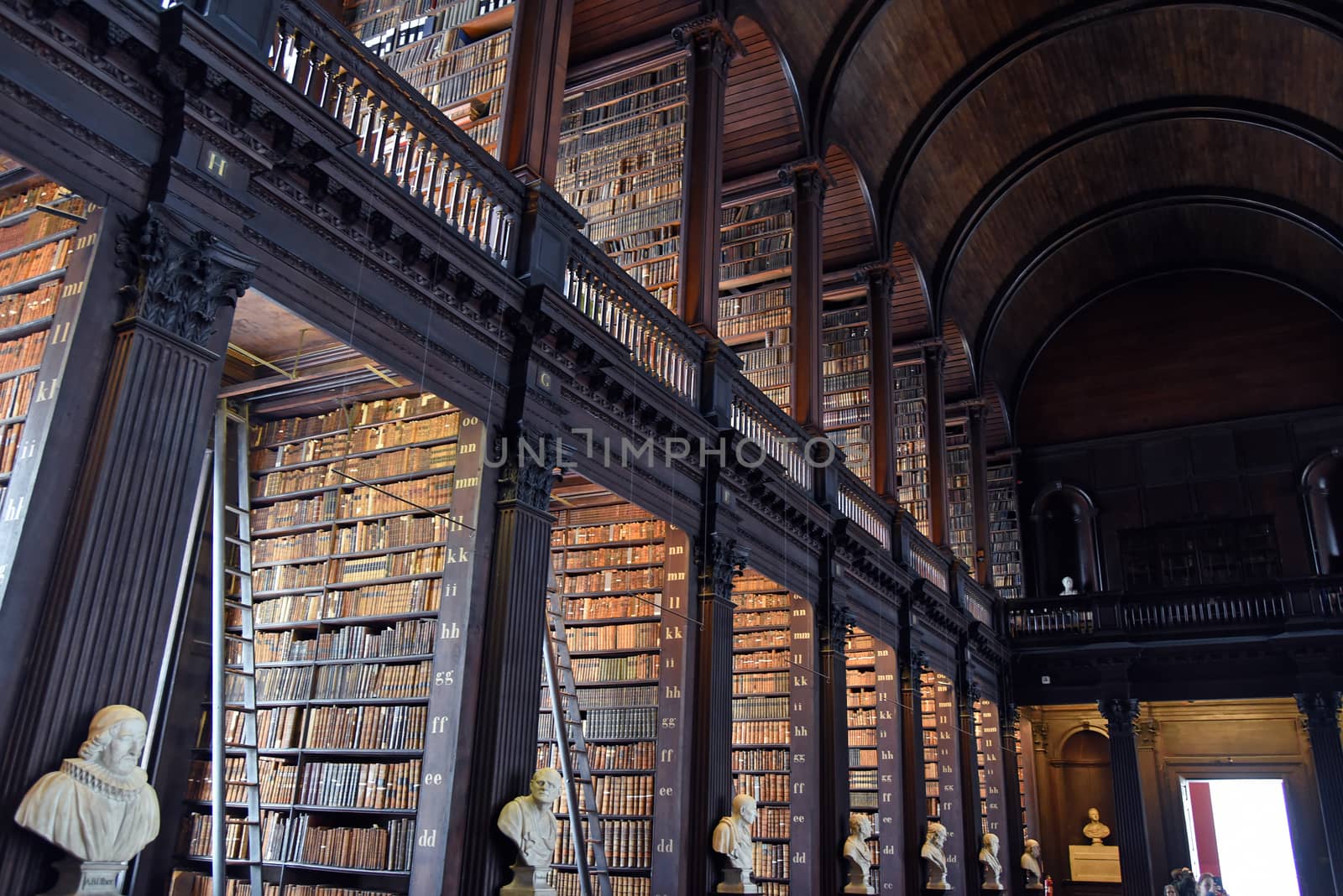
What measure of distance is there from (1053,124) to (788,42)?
5364mm

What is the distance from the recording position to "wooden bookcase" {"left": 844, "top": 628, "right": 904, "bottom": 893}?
29.8 feet

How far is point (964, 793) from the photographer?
1097cm

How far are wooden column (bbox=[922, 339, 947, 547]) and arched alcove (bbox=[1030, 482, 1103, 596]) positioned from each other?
4.39 meters

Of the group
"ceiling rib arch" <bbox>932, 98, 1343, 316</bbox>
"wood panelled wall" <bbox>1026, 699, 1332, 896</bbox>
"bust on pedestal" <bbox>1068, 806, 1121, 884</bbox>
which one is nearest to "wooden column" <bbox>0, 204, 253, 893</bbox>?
"ceiling rib arch" <bbox>932, 98, 1343, 316</bbox>

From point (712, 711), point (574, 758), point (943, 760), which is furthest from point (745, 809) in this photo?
point (943, 760)

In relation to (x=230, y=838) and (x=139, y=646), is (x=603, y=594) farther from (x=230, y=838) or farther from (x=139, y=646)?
(x=139, y=646)

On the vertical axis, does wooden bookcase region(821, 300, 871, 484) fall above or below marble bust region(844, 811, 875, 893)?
above

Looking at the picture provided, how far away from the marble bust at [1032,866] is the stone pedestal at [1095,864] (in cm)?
155

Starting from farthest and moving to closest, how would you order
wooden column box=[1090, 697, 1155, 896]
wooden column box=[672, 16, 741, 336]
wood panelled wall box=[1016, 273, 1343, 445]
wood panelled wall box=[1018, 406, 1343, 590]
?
1. wood panelled wall box=[1016, 273, 1343, 445]
2. wood panelled wall box=[1018, 406, 1343, 590]
3. wooden column box=[1090, 697, 1155, 896]
4. wooden column box=[672, 16, 741, 336]

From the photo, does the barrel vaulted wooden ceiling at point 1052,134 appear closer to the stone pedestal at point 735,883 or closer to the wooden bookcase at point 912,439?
the wooden bookcase at point 912,439

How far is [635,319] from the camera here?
638cm

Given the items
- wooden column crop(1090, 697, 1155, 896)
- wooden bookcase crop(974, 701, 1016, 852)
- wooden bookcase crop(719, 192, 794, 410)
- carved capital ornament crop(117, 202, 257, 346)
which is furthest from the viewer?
wooden column crop(1090, 697, 1155, 896)

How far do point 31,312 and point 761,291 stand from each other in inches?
253

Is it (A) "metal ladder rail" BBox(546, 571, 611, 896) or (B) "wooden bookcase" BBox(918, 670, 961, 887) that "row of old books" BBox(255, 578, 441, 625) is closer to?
(A) "metal ladder rail" BBox(546, 571, 611, 896)
